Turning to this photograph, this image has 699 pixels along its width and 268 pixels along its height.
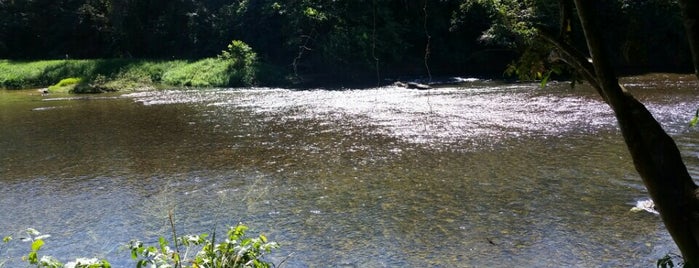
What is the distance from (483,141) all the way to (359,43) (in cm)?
2033

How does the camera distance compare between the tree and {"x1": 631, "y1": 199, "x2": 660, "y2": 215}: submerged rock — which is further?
{"x1": 631, "y1": 199, "x2": 660, "y2": 215}: submerged rock

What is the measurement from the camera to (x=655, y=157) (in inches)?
114

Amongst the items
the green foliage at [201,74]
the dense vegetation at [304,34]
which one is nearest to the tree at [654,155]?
the dense vegetation at [304,34]

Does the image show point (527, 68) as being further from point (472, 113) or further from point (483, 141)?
point (472, 113)

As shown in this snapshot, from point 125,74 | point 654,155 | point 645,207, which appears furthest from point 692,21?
point 125,74

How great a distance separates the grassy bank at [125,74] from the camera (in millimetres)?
35219

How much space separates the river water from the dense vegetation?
5.73 metres

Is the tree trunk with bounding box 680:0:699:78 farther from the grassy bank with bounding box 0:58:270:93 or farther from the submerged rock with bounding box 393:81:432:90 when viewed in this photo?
the grassy bank with bounding box 0:58:270:93

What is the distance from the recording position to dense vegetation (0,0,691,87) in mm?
30859

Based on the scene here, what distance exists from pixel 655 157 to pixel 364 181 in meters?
8.52

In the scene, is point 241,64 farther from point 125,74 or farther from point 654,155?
point 654,155

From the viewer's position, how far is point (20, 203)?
10.6 m

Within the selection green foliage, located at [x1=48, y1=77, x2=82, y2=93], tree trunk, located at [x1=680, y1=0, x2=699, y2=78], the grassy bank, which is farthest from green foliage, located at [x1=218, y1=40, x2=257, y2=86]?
tree trunk, located at [x1=680, y1=0, x2=699, y2=78]

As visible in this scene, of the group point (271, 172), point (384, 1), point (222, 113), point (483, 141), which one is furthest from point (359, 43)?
point (271, 172)
